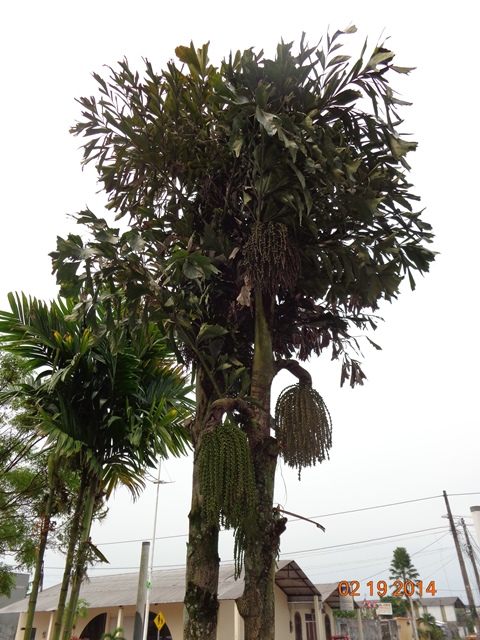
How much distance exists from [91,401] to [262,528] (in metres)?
4.18

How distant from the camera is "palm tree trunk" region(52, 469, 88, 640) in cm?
720

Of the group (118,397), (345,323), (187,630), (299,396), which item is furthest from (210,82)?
(187,630)

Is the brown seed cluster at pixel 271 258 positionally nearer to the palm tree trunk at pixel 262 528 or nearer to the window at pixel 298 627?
the palm tree trunk at pixel 262 528

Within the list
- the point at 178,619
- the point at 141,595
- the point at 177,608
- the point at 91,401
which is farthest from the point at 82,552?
the point at 177,608

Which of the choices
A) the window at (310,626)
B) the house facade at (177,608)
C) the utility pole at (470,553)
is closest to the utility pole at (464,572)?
the utility pole at (470,553)

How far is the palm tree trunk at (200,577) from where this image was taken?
4.75 meters

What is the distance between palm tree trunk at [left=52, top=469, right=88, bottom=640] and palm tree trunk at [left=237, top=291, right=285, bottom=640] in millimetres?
→ 3566

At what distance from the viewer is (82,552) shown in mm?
7488

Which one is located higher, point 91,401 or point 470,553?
point 470,553

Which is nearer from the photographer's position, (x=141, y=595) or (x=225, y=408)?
(x=225, y=408)

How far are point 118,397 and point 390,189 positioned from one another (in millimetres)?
4961

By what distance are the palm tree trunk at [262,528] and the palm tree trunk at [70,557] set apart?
11.7 ft

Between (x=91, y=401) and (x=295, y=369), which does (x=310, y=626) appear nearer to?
(x=91, y=401)

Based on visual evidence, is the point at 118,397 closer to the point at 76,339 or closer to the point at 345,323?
the point at 76,339
